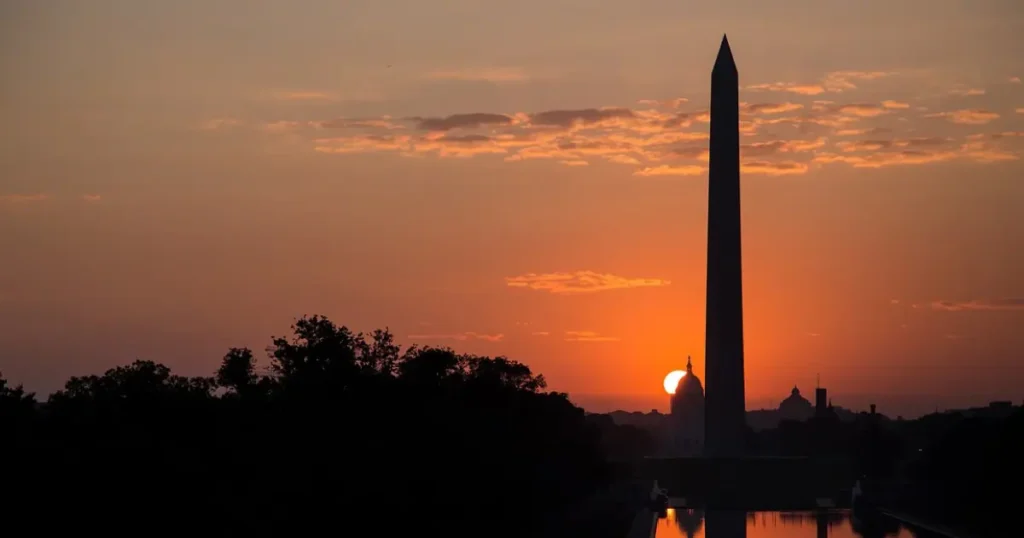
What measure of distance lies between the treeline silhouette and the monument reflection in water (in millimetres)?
3528

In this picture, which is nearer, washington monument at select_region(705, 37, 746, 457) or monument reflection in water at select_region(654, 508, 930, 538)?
monument reflection in water at select_region(654, 508, 930, 538)

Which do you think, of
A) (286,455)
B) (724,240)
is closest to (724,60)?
(724,240)

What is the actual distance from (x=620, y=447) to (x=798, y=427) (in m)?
15.4

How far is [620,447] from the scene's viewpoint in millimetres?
150375

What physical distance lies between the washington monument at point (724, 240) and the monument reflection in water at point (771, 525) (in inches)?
324

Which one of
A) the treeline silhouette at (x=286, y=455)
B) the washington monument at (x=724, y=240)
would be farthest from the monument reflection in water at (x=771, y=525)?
the washington monument at (x=724, y=240)

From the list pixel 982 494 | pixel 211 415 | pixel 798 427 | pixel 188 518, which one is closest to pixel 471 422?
pixel 211 415

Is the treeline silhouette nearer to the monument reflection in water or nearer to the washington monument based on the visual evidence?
the monument reflection in water

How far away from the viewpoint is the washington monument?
266 ft

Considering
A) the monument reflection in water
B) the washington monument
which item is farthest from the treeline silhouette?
the washington monument

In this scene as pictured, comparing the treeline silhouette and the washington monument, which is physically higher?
the washington monument

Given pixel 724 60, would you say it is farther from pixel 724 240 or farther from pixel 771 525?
pixel 771 525

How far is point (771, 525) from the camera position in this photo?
218ft

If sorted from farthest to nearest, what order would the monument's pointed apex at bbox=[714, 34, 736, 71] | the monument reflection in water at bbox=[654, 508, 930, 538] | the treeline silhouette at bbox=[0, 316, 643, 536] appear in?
the monument's pointed apex at bbox=[714, 34, 736, 71], the monument reflection in water at bbox=[654, 508, 930, 538], the treeline silhouette at bbox=[0, 316, 643, 536]
